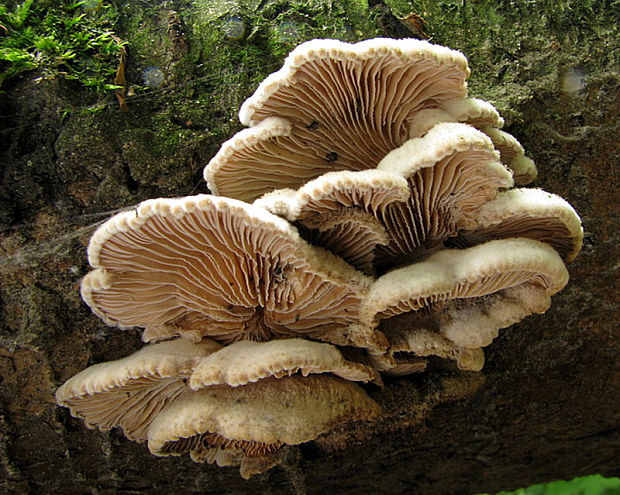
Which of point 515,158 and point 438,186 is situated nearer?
point 438,186

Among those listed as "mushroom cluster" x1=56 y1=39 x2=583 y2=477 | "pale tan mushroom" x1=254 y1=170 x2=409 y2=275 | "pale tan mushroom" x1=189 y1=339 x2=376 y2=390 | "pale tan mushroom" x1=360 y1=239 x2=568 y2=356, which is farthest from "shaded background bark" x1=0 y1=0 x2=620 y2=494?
"pale tan mushroom" x1=254 y1=170 x2=409 y2=275

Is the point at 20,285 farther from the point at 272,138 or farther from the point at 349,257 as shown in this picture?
the point at 349,257

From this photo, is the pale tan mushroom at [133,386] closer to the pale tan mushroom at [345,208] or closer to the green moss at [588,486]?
the pale tan mushroom at [345,208]

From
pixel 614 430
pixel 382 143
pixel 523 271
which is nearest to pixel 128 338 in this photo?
pixel 382 143

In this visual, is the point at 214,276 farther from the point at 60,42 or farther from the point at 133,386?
the point at 60,42

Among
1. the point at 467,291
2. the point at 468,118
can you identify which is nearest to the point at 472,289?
the point at 467,291

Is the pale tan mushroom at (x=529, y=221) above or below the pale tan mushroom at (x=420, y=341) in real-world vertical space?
above

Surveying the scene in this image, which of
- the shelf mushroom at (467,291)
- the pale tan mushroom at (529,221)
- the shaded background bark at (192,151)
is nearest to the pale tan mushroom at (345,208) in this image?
the shelf mushroom at (467,291)
